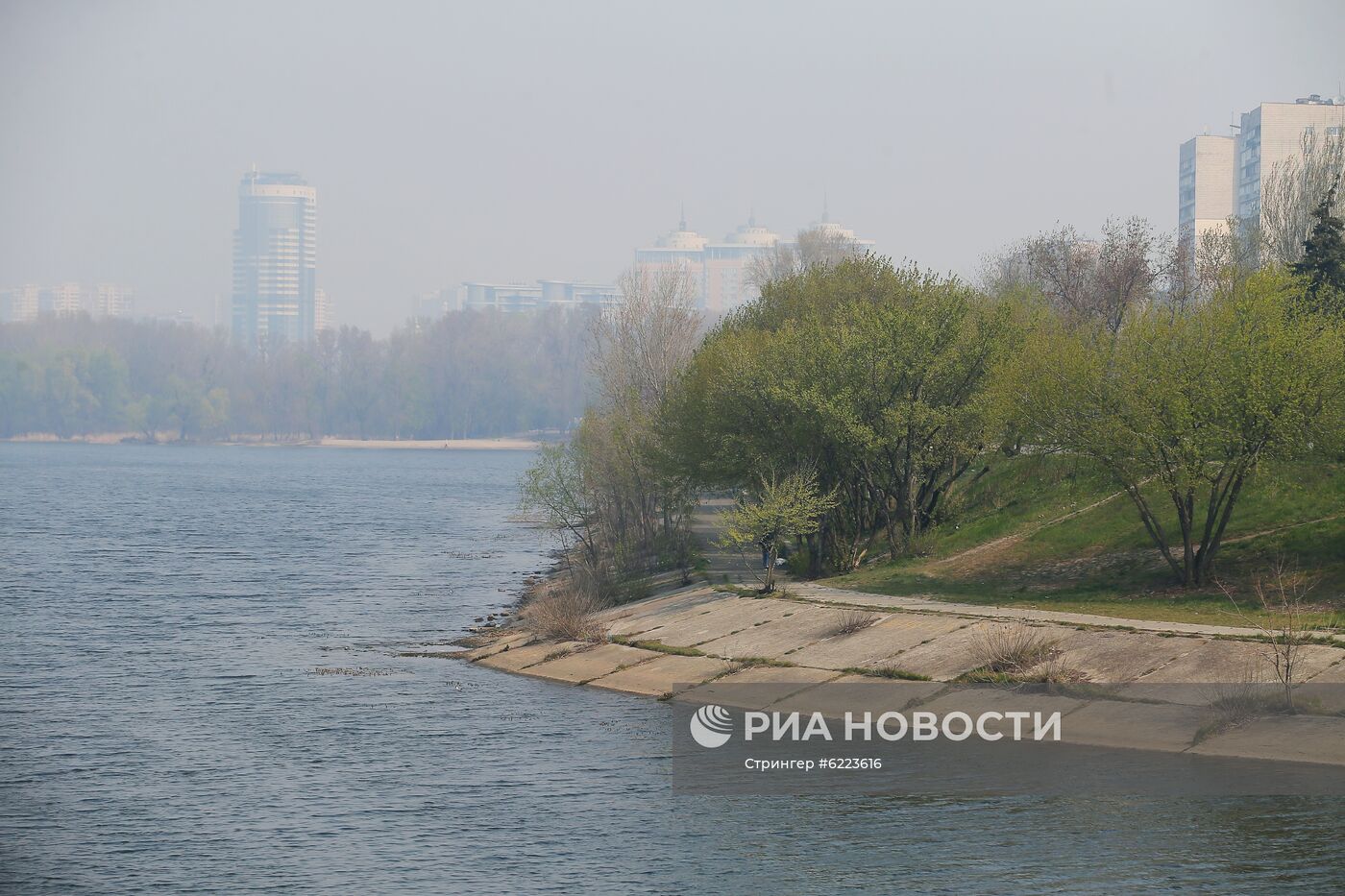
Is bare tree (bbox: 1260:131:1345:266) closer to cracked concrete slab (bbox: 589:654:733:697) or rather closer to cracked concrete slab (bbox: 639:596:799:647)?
cracked concrete slab (bbox: 639:596:799:647)

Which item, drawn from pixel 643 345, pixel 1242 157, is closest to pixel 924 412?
pixel 643 345

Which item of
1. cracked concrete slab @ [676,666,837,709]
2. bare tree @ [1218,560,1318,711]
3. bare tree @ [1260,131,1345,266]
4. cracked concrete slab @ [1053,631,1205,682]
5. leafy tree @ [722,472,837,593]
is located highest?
bare tree @ [1260,131,1345,266]

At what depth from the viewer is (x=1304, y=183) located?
86188 mm

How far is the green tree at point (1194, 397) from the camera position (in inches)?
1467

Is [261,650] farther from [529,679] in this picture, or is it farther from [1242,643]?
[1242,643]

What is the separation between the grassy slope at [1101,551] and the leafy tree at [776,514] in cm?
242

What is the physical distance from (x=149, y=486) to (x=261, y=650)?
99.9 m

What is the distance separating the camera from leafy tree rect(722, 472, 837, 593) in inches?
1700

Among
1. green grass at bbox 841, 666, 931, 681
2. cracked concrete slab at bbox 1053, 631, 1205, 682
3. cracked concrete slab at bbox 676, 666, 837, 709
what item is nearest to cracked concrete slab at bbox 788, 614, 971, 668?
green grass at bbox 841, 666, 931, 681

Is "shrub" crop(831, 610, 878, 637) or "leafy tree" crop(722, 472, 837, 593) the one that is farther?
"leafy tree" crop(722, 472, 837, 593)

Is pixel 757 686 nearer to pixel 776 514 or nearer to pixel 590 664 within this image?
pixel 590 664

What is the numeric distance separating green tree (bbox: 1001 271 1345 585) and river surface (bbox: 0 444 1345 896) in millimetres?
14408

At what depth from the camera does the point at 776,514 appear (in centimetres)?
4303

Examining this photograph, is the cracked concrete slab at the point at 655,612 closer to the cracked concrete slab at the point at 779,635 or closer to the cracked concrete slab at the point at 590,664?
the cracked concrete slab at the point at 590,664
